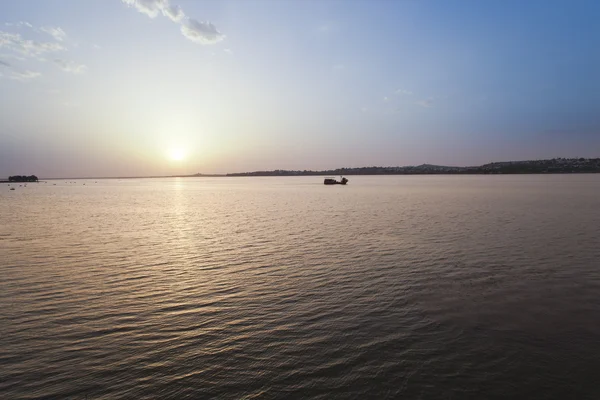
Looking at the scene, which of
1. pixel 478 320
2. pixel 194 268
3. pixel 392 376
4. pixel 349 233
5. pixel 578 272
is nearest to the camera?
pixel 392 376

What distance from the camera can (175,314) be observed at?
14641 millimetres

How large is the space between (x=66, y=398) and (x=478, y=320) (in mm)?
14176

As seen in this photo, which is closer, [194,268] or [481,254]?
[194,268]

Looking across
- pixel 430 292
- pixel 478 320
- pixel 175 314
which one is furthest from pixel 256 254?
pixel 478 320

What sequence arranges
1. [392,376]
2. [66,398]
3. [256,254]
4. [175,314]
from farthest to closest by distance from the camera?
[256,254], [175,314], [392,376], [66,398]

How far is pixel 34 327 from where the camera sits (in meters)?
13.3

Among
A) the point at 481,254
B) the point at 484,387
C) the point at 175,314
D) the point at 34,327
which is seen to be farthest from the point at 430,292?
the point at 34,327

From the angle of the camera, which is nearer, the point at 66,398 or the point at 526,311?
the point at 66,398

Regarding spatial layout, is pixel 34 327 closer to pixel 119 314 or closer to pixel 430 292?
pixel 119 314

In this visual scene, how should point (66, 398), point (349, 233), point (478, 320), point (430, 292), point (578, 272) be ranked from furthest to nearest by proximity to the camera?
point (349, 233) → point (578, 272) → point (430, 292) → point (478, 320) → point (66, 398)

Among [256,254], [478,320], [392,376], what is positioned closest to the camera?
[392,376]

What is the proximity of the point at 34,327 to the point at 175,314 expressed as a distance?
5.24 metres

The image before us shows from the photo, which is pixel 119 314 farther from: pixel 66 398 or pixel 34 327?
pixel 66 398

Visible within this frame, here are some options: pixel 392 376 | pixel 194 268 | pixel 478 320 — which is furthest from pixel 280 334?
pixel 194 268
